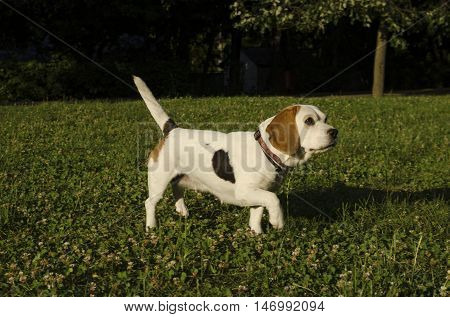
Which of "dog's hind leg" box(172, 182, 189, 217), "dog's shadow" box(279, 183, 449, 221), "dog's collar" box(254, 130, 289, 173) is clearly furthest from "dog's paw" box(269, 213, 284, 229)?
"dog's hind leg" box(172, 182, 189, 217)

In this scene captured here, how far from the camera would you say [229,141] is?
6.80 metres

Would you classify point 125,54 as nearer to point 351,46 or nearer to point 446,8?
point 446,8

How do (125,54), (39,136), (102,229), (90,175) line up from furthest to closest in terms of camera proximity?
1. (125,54)
2. (39,136)
3. (90,175)
4. (102,229)

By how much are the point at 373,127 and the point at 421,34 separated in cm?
2837

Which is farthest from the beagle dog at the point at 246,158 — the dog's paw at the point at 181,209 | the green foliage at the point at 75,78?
the green foliage at the point at 75,78

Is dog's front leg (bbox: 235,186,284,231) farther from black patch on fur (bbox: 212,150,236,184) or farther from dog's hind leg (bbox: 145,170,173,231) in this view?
dog's hind leg (bbox: 145,170,173,231)

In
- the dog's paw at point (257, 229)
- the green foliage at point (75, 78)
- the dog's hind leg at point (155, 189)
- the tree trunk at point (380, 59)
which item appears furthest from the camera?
the tree trunk at point (380, 59)

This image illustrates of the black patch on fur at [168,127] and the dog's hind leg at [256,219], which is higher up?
the black patch on fur at [168,127]

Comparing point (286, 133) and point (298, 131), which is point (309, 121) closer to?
point (298, 131)

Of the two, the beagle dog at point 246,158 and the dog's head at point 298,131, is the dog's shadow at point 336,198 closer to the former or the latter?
the beagle dog at point 246,158

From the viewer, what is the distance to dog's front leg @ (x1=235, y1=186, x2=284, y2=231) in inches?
248

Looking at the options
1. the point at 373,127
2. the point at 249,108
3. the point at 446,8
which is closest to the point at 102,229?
the point at 373,127

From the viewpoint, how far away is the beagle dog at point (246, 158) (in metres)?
6.33

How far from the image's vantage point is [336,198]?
28.5ft
